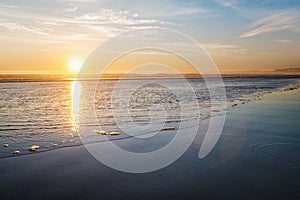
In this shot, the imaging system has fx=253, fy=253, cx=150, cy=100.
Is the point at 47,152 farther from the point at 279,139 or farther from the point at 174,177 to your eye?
the point at 279,139

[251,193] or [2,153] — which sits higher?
[2,153]

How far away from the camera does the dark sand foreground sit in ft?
17.9

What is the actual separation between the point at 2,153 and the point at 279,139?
9.89m

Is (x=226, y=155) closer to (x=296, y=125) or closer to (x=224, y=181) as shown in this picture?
(x=224, y=181)

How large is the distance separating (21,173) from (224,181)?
5.19 meters

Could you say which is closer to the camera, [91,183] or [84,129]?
[91,183]

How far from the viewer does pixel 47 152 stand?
338 inches

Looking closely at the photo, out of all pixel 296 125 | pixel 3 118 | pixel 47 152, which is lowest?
pixel 296 125

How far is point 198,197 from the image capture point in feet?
17.3

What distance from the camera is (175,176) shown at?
6422 millimetres

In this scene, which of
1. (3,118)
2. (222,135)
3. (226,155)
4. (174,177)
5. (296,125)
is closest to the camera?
(174,177)

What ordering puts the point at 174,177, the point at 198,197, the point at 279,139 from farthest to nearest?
the point at 279,139
the point at 174,177
the point at 198,197

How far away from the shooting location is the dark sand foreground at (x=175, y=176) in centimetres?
545

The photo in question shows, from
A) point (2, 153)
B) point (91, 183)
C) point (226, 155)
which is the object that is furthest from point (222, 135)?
point (2, 153)
